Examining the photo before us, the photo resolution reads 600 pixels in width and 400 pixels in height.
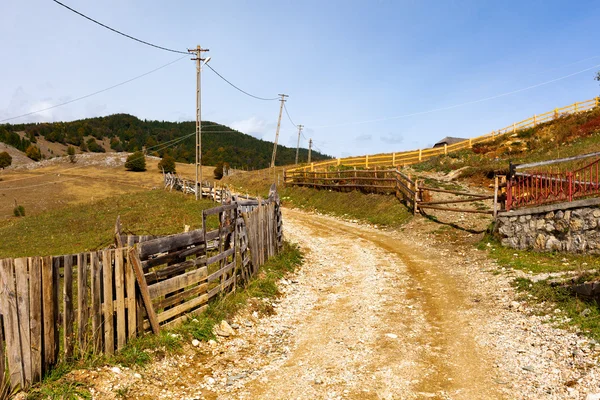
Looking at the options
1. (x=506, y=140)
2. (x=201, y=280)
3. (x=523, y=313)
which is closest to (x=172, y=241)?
(x=201, y=280)

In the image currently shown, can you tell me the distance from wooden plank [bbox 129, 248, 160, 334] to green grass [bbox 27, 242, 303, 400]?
20cm

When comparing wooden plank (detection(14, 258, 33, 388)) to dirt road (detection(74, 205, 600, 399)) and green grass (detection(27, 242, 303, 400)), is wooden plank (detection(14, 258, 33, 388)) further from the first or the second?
dirt road (detection(74, 205, 600, 399))

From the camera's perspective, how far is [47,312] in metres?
4.55

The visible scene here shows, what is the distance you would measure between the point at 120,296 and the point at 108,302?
0.21m

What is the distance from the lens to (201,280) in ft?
24.3

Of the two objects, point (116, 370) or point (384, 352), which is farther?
point (384, 352)

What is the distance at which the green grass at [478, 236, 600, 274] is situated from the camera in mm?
9797

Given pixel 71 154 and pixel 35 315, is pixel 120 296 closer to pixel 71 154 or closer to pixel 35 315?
pixel 35 315

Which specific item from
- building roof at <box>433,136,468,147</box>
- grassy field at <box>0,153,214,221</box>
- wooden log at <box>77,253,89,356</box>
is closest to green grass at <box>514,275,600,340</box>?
wooden log at <box>77,253,89,356</box>

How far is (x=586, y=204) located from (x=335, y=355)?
333 inches

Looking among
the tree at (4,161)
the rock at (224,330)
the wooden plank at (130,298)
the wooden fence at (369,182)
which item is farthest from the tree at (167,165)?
the wooden plank at (130,298)

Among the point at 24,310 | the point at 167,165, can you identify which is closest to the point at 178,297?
the point at 24,310

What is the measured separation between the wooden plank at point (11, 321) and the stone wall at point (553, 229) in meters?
12.1

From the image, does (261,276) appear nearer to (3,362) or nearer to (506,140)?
(3,362)
